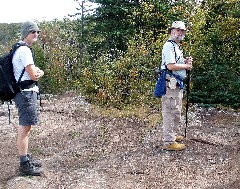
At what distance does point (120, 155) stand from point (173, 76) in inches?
55.7

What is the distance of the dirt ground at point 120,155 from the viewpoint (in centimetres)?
470

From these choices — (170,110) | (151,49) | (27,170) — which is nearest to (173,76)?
(170,110)

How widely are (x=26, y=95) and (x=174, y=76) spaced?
219 centimetres

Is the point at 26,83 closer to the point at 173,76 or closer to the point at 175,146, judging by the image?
the point at 173,76

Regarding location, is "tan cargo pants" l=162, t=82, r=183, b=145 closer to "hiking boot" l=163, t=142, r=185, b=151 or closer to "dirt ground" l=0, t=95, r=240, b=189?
"hiking boot" l=163, t=142, r=185, b=151

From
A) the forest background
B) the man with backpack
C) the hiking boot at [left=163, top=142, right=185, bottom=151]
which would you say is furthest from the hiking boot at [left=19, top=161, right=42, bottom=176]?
the forest background

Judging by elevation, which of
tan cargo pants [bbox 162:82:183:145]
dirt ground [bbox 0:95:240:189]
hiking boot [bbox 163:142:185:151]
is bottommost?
dirt ground [bbox 0:95:240:189]

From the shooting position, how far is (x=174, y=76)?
5.62 m

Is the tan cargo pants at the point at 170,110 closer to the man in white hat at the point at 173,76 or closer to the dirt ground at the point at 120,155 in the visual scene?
the man in white hat at the point at 173,76

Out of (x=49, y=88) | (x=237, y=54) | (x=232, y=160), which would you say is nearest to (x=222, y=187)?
(x=232, y=160)

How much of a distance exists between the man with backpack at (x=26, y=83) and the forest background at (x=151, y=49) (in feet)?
17.1

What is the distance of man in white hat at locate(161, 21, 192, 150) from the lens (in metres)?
5.49

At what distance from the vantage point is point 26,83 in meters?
4.56

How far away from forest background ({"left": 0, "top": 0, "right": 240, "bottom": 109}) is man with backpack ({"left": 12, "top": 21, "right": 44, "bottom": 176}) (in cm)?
521
